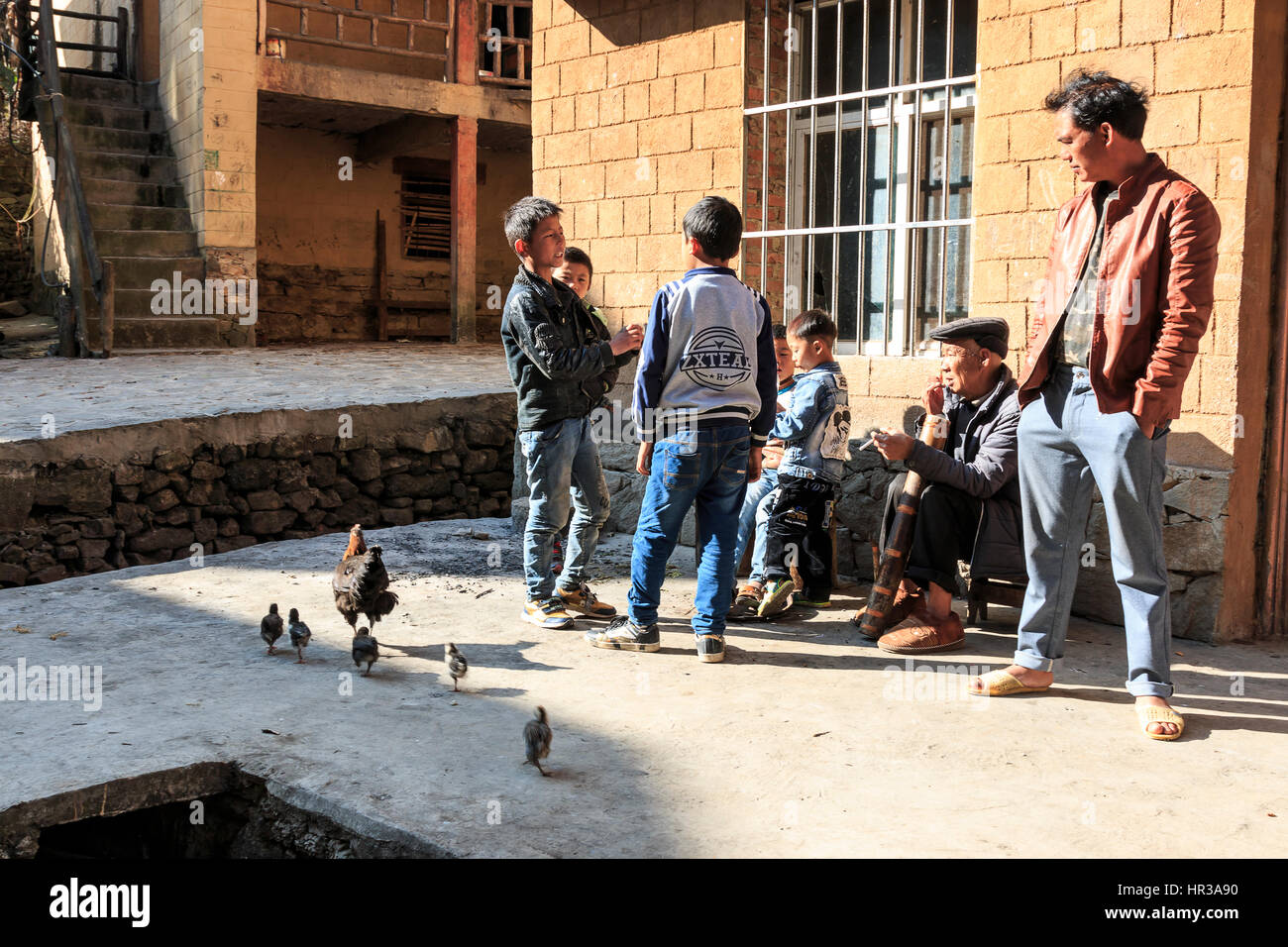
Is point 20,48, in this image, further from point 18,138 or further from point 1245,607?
point 1245,607

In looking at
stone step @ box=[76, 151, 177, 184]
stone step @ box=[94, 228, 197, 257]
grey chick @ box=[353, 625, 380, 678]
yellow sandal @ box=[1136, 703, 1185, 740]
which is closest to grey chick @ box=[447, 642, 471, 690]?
grey chick @ box=[353, 625, 380, 678]

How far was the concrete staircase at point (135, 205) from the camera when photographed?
12617 millimetres

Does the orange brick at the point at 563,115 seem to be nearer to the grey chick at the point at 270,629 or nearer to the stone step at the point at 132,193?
the grey chick at the point at 270,629

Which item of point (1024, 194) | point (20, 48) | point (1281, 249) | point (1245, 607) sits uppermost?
point (20, 48)

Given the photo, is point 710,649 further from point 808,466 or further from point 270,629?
point 270,629

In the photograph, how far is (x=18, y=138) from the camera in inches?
650

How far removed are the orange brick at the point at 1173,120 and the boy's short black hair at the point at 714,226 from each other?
1.88 m

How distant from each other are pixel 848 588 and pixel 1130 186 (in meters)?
2.69

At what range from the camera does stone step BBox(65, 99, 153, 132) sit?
14.1 meters

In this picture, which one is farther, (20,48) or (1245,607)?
(20,48)

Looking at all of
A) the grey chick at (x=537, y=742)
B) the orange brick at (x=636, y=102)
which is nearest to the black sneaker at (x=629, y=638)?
the grey chick at (x=537, y=742)

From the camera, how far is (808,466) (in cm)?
523
